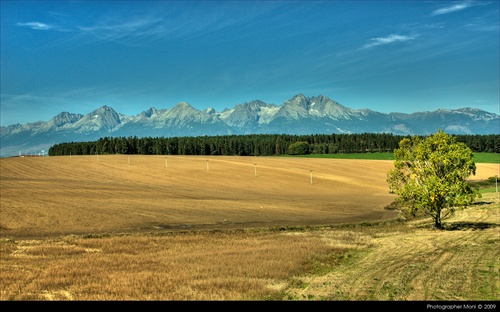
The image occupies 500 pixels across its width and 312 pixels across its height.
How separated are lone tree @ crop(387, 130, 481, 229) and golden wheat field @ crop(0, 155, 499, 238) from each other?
1116cm

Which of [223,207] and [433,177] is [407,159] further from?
[223,207]

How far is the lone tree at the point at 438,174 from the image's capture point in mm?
37812

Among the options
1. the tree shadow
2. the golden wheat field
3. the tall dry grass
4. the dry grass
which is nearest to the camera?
the tall dry grass

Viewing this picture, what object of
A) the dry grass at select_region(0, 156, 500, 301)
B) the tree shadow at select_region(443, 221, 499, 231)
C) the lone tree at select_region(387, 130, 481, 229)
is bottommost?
the tree shadow at select_region(443, 221, 499, 231)

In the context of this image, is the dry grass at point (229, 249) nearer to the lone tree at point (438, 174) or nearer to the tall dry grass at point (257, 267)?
the tall dry grass at point (257, 267)

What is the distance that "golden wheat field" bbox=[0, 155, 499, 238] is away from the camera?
43.8 m

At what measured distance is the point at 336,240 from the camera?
105 feet

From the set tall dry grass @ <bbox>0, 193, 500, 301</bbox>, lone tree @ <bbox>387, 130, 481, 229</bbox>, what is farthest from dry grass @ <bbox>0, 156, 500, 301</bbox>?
lone tree @ <bbox>387, 130, 481, 229</bbox>

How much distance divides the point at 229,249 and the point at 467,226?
1090 inches

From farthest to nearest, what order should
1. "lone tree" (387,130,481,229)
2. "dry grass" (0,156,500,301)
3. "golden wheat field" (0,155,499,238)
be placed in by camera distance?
1. "golden wheat field" (0,155,499,238)
2. "lone tree" (387,130,481,229)
3. "dry grass" (0,156,500,301)

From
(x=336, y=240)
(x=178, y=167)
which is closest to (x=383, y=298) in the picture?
(x=336, y=240)

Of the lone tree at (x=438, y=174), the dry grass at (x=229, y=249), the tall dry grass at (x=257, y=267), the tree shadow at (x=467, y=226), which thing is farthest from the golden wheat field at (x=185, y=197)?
the lone tree at (x=438, y=174)

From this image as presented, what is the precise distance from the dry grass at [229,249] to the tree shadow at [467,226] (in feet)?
0.60

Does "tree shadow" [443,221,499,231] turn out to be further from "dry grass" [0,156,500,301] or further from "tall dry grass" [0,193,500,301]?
"tall dry grass" [0,193,500,301]
